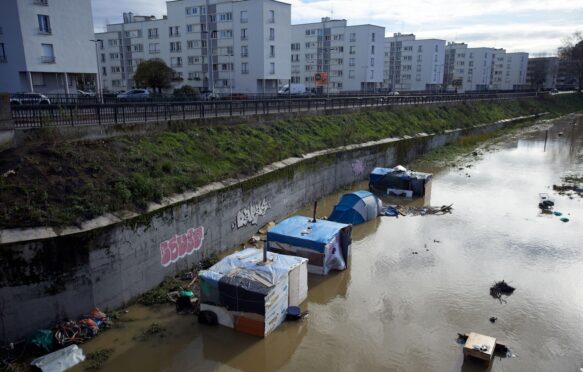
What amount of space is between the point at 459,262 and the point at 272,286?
790 centimetres

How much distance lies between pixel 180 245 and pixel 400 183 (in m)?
14.4

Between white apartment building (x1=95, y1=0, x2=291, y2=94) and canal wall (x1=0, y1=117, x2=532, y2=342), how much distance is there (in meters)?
39.4

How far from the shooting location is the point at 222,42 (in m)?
57.1

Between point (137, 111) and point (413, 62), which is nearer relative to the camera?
point (137, 111)

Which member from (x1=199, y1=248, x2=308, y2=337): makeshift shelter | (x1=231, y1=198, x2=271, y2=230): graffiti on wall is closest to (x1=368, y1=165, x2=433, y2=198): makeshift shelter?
(x1=231, y1=198, x2=271, y2=230): graffiti on wall

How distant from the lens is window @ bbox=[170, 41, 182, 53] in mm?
60406

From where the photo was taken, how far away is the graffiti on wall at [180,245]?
12344 mm

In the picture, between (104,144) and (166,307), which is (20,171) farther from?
(166,307)

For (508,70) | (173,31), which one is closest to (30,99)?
(173,31)

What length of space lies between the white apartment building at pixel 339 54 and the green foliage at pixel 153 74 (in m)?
37.5

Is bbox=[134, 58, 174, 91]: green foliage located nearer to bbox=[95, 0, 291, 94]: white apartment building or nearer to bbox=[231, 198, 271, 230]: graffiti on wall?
bbox=[95, 0, 291, 94]: white apartment building

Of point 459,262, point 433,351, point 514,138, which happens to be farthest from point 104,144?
point 514,138

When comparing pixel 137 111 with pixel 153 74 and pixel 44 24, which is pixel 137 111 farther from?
pixel 153 74

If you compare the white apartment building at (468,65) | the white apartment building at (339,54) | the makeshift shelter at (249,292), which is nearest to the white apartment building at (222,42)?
the white apartment building at (339,54)
